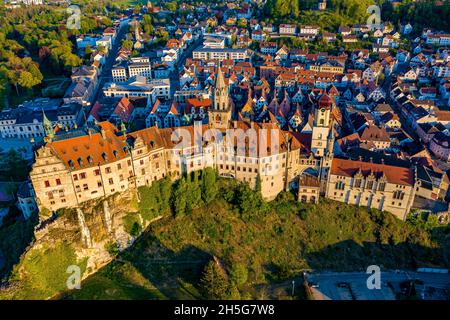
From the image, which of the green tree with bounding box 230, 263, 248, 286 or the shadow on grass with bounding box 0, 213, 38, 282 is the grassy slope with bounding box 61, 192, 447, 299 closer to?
the green tree with bounding box 230, 263, 248, 286

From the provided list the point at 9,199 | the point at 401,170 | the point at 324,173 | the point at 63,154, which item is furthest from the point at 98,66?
the point at 401,170

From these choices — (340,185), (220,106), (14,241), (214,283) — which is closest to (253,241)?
(214,283)

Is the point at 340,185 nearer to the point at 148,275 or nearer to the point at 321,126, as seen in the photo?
the point at 321,126

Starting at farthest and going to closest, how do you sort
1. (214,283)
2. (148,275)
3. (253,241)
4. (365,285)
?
1. (253,241)
2. (365,285)
3. (148,275)
4. (214,283)

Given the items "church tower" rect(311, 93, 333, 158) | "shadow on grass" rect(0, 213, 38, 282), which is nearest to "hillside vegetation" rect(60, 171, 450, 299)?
"church tower" rect(311, 93, 333, 158)

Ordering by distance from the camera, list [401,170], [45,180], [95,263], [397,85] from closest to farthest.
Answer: [45,180] < [95,263] < [401,170] < [397,85]

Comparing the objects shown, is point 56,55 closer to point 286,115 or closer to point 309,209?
point 286,115

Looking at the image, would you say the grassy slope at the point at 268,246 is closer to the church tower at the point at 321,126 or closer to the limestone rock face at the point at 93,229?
the limestone rock face at the point at 93,229
